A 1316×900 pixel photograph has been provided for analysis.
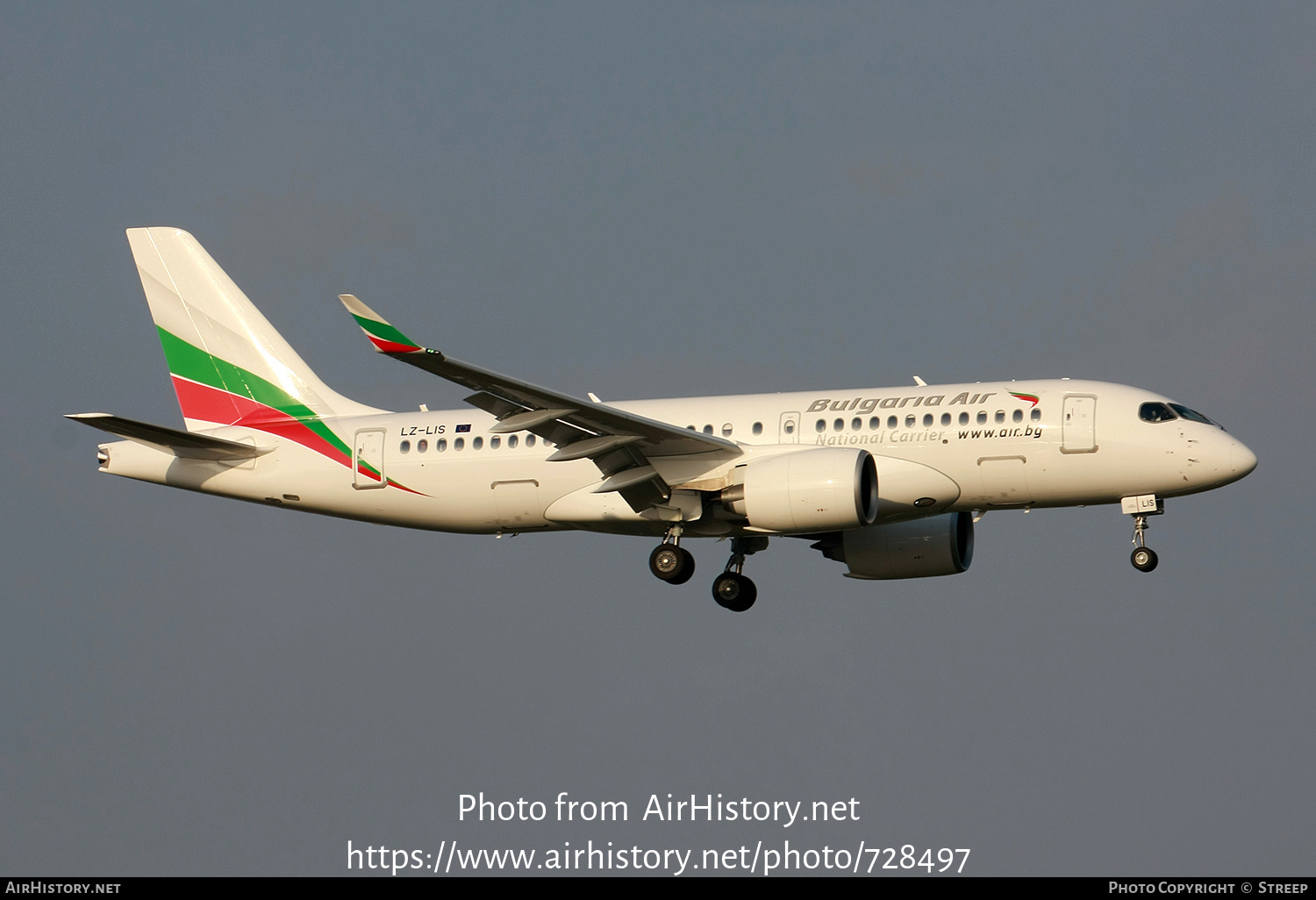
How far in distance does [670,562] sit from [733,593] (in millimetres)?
2693

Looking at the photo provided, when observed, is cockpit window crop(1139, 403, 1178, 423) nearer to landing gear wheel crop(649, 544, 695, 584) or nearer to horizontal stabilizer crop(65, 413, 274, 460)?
landing gear wheel crop(649, 544, 695, 584)

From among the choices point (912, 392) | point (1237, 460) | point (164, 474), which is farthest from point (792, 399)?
point (164, 474)

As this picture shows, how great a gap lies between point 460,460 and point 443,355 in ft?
29.6

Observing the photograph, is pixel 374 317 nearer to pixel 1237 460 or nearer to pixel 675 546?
pixel 675 546

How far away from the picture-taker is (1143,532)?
35469 mm

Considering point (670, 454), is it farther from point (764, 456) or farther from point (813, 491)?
point (813, 491)

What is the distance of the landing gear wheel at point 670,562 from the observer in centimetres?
3747

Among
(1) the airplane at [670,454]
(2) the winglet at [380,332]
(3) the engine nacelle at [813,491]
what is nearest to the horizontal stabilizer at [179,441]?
(1) the airplane at [670,454]

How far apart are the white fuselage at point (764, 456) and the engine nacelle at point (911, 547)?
12.2 ft

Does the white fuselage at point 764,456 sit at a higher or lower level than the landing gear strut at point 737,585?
higher

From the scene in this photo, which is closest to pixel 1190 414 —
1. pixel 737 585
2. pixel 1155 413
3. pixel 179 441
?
pixel 1155 413

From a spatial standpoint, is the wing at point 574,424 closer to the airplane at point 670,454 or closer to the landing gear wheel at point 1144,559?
the airplane at point 670,454

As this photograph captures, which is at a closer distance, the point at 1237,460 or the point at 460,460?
the point at 1237,460

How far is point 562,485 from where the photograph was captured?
3806 cm
